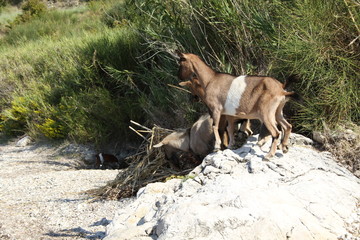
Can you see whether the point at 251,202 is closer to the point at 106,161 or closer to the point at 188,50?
the point at 188,50

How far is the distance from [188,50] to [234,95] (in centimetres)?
265

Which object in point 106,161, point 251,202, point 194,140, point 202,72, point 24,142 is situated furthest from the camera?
point 24,142

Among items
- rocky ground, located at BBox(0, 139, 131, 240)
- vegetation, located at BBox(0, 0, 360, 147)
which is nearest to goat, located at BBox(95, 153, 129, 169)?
rocky ground, located at BBox(0, 139, 131, 240)

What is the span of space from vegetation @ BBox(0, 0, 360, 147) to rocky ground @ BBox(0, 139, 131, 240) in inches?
53.3

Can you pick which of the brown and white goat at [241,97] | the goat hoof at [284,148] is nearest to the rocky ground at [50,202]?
the brown and white goat at [241,97]

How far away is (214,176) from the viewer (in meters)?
4.94

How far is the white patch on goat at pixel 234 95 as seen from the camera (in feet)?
16.9

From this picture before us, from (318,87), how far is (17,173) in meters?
5.79

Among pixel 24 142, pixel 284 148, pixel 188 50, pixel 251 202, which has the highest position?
pixel 188 50

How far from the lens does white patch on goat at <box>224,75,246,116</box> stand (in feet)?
16.9

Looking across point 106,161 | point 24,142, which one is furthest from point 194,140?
point 24,142

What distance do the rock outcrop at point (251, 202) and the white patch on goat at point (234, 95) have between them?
1.55 feet

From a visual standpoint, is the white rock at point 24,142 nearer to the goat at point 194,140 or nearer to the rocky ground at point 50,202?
the rocky ground at point 50,202

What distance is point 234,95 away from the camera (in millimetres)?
5156
